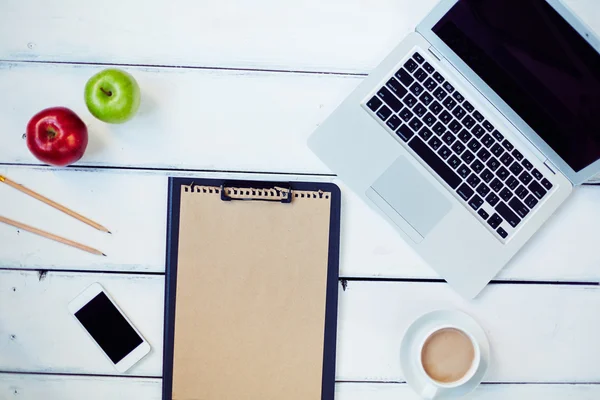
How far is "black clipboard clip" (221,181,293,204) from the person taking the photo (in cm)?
77

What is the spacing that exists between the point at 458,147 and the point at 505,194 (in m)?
0.09

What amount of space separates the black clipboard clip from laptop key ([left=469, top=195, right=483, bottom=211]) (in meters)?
0.24

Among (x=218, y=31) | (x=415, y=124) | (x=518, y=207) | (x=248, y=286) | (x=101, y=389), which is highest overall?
(x=218, y=31)

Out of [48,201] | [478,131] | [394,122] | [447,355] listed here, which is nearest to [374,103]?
[394,122]

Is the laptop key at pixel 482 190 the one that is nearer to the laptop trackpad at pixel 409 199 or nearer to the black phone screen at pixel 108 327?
the laptop trackpad at pixel 409 199

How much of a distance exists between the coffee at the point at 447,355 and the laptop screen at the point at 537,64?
0.92 feet

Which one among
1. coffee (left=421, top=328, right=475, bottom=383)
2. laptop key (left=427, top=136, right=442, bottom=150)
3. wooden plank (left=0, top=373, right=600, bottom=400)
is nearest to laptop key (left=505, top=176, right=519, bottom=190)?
laptop key (left=427, top=136, right=442, bottom=150)

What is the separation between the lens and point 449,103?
756mm

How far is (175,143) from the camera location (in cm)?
78

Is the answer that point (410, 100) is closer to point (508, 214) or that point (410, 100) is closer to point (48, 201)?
point (508, 214)

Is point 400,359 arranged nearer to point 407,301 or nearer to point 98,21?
point 407,301

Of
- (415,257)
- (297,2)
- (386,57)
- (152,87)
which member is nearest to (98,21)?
(152,87)

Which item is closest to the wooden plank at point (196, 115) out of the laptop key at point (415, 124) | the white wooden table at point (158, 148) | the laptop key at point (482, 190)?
the white wooden table at point (158, 148)

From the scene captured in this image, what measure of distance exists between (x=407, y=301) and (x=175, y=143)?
15.4 inches
